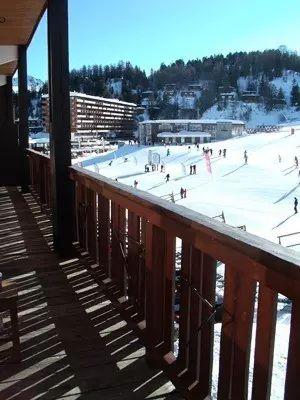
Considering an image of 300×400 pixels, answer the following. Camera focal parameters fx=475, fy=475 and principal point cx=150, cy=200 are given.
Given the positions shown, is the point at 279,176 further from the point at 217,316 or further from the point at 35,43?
the point at 217,316

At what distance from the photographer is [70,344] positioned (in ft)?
8.05

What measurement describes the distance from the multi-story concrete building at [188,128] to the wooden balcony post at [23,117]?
89914mm

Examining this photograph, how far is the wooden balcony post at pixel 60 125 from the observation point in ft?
12.9

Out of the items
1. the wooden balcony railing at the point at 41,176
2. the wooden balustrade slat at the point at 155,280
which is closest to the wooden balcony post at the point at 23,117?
the wooden balcony railing at the point at 41,176

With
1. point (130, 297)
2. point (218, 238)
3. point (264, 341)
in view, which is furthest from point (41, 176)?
point (264, 341)

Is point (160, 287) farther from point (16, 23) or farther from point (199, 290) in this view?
point (16, 23)

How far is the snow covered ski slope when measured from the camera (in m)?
28.2

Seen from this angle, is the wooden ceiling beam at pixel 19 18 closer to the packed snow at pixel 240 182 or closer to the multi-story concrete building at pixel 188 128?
the packed snow at pixel 240 182

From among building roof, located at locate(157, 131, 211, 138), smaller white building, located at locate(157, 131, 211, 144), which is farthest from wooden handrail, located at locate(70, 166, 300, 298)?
smaller white building, located at locate(157, 131, 211, 144)

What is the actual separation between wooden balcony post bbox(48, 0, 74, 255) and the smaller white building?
94.7 meters

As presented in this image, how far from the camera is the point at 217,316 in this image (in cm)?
168

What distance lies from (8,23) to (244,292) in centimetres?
539

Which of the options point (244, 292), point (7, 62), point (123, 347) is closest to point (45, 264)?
point (123, 347)

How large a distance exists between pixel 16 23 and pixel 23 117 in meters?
2.72
